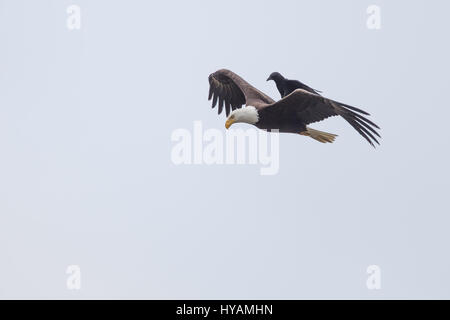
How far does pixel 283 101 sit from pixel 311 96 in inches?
18.8

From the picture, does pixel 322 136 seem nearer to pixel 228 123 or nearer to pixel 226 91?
pixel 228 123

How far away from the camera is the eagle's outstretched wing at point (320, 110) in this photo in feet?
49.8

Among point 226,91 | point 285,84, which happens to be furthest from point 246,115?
point 226,91

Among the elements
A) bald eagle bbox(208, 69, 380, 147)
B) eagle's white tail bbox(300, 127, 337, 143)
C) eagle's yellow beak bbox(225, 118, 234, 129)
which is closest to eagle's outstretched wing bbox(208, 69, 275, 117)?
bald eagle bbox(208, 69, 380, 147)

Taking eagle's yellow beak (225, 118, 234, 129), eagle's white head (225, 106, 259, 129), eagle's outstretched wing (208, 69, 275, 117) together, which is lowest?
eagle's yellow beak (225, 118, 234, 129)

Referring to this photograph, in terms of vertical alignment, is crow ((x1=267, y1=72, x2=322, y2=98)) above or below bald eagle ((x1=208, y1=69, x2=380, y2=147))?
above

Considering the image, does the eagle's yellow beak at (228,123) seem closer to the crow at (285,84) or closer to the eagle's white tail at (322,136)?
the eagle's white tail at (322,136)

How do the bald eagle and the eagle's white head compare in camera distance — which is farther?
the eagle's white head

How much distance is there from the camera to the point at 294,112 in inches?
627

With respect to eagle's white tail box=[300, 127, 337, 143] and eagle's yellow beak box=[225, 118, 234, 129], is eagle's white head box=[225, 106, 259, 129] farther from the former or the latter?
eagle's white tail box=[300, 127, 337, 143]

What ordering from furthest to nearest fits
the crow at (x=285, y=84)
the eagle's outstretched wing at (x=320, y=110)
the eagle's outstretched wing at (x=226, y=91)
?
the eagle's outstretched wing at (x=226, y=91), the crow at (x=285, y=84), the eagle's outstretched wing at (x=320, y=110)

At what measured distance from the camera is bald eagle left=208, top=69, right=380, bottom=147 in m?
15.3

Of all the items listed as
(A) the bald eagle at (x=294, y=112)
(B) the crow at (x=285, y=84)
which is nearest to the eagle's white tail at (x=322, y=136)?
(A) the bald eagle at (x=294, y=112)
